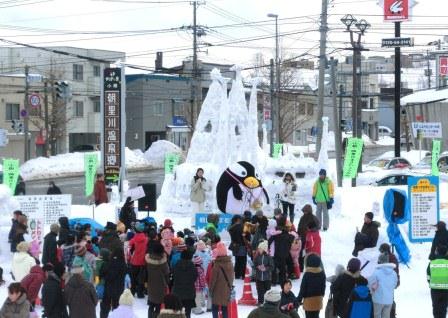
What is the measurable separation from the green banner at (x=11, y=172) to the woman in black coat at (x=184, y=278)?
16.2 meters

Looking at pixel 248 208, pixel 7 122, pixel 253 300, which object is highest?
pixel 7 122

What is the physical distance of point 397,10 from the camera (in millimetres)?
31172

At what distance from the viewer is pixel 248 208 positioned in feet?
61.1

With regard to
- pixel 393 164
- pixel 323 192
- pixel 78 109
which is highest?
pixel 78 109

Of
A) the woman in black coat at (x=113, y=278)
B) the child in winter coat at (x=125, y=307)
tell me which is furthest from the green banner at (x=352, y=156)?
the child in winter coat at (x=125, y=307)

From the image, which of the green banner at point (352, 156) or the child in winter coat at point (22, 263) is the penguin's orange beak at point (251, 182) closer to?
the child in winter coat at point (22, 263)

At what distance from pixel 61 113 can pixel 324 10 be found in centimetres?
3093

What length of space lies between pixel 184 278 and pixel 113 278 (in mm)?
1131

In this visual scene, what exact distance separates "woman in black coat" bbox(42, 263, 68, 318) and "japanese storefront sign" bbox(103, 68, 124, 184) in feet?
47.3

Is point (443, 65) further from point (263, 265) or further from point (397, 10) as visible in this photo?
point (263, 265)

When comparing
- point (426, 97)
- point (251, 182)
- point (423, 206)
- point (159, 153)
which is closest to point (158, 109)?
point (159, 153)

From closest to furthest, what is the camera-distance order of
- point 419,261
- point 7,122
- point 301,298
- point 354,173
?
point 301,298 < point 419,261 < point 354,173 < point 7,122

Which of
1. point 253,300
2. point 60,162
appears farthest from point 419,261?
point 60,162

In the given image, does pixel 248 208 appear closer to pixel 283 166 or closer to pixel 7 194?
pixel 283 166
